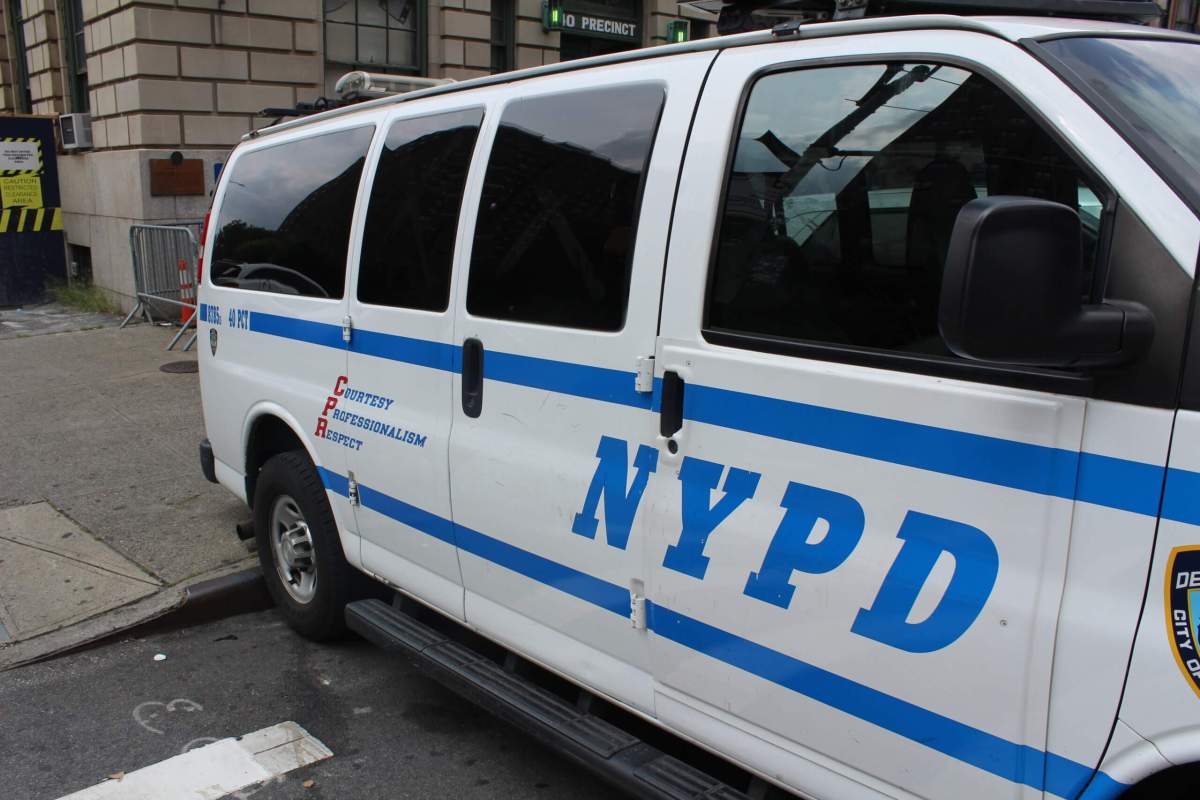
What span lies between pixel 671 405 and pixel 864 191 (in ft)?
2.33

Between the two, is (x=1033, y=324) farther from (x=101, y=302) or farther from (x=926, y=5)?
(x=101, y=302)

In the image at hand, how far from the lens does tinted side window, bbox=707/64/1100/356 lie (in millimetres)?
2066

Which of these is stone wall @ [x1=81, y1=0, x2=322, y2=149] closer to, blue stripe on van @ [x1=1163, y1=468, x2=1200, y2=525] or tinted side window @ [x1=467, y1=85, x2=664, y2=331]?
tinted side window @ [x1=467, y1=85, x2=664, y2=331]

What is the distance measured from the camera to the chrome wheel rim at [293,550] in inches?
175

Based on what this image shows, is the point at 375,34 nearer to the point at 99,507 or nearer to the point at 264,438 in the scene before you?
the point at 99,507

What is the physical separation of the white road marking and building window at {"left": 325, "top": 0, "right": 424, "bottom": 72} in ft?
38.8

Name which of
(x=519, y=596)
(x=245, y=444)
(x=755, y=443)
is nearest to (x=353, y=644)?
(x=245, y=444)

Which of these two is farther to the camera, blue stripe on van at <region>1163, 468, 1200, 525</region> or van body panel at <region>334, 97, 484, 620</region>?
van body panel at <region>334, 97, 484, 620</region>

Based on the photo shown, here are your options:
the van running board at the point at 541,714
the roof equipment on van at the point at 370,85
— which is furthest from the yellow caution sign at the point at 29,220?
the van running board at the point at 541,714

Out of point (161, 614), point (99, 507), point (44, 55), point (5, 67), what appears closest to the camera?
point (161, 614)

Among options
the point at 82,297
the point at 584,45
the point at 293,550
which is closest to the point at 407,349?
the point at 293,550

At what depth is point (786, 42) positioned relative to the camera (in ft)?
8.20

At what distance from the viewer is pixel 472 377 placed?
3.24 m

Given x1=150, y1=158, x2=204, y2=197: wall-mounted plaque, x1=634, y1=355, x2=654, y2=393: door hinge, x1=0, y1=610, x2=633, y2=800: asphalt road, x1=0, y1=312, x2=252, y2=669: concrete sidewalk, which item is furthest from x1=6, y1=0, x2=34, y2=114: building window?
x1=634, y1=355, x2=654, y2=393: door hinge
